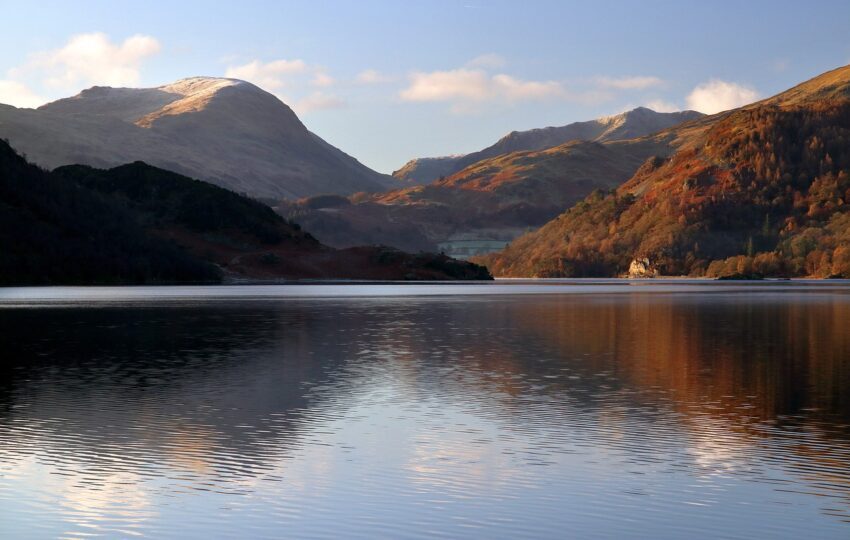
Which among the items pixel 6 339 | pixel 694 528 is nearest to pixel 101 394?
pixel 694 528

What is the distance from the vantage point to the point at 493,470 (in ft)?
71.6

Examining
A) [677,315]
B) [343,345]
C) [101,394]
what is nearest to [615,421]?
[101,394]

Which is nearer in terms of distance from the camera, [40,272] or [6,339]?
[6,339]

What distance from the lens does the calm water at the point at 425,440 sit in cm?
1817

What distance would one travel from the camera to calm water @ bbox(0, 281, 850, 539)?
1817cm

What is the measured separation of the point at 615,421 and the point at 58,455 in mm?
13419

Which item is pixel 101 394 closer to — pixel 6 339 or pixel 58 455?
pixel 58 455

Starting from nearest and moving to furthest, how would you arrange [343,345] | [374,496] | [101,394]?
Answer: [374,496], [101,394], [343,345]

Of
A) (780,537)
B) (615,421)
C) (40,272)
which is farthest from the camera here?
(40,272)

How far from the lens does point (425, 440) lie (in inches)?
1000

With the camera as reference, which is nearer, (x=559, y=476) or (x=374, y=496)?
(x=374, y=496)

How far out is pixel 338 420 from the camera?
2859cm

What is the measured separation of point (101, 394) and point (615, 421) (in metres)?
15.6

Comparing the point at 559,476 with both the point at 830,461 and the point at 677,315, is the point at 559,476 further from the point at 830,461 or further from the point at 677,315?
the point at 677,315
